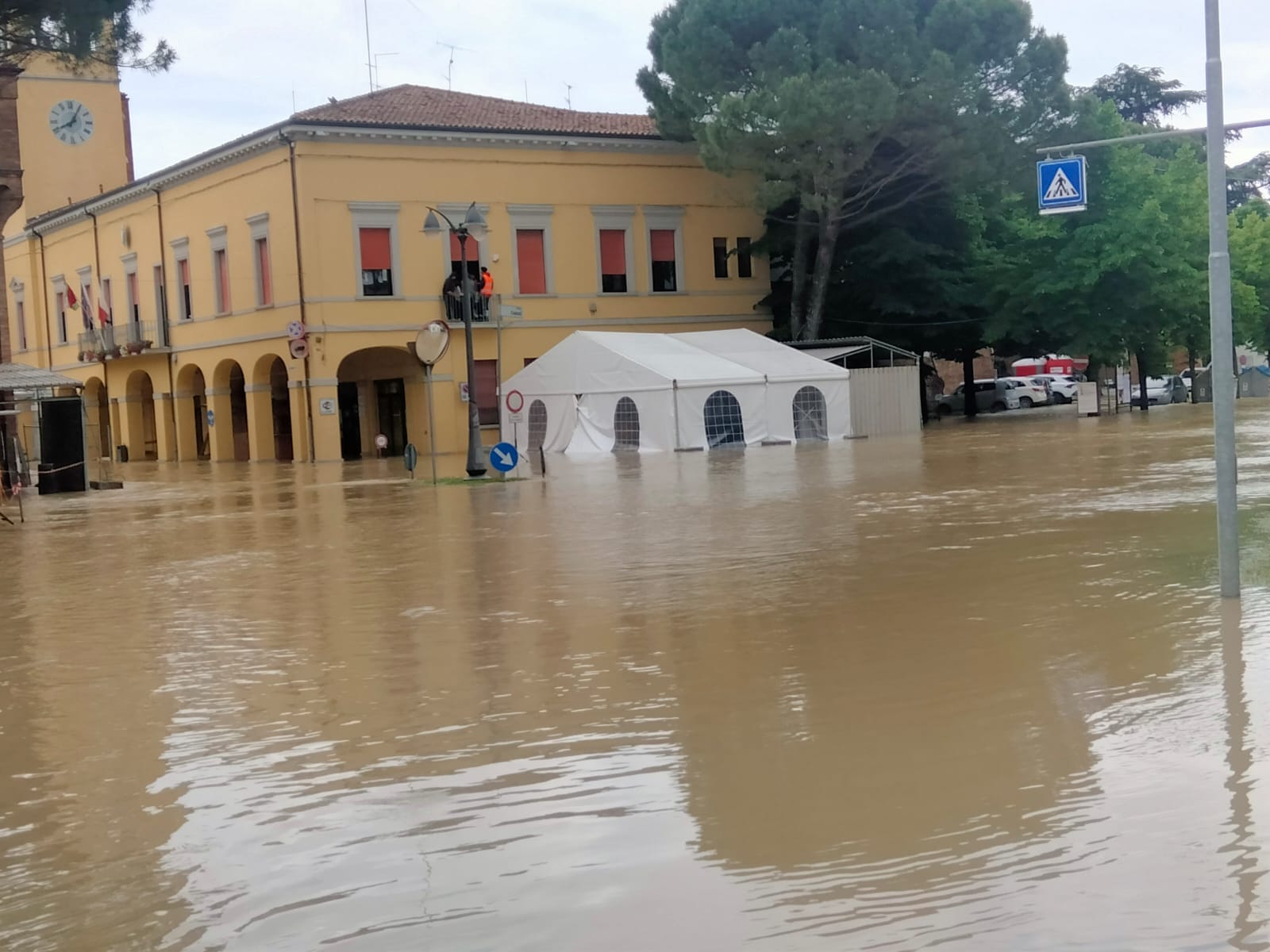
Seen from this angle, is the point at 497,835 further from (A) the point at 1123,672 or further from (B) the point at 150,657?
(B) the point at 150,657

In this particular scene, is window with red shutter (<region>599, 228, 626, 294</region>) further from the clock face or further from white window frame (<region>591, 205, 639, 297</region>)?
the clock face

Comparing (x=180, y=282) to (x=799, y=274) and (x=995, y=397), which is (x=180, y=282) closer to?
(x=799, y=274)

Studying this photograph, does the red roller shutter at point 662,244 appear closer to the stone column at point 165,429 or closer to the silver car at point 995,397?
the stone column at point 165,429

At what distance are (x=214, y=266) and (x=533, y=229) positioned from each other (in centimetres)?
964

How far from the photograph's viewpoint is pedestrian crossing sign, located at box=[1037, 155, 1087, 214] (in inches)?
496

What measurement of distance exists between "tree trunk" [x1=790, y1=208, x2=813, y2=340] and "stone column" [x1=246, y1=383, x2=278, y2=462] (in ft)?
52.1

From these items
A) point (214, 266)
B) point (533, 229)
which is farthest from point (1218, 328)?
point (214, 266)

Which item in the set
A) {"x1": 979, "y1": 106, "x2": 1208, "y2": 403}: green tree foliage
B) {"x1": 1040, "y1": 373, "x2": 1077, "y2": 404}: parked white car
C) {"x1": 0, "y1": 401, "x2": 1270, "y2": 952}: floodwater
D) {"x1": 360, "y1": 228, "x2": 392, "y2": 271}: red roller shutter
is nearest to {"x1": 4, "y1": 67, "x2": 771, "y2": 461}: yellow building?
{"x1": 360, "y1": 228, "x2": 392, "y2": 271}: red roller shutter

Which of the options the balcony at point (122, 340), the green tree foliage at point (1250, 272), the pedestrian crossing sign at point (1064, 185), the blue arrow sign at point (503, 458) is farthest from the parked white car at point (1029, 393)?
the pedestrian crossing sign at point (1064, 185)

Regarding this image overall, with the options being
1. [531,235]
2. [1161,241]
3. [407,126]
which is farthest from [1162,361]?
[407,126]

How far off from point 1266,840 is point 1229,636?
151 inches

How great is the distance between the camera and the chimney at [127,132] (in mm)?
60484

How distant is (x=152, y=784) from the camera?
6.51 m

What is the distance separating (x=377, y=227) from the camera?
41.3 m
